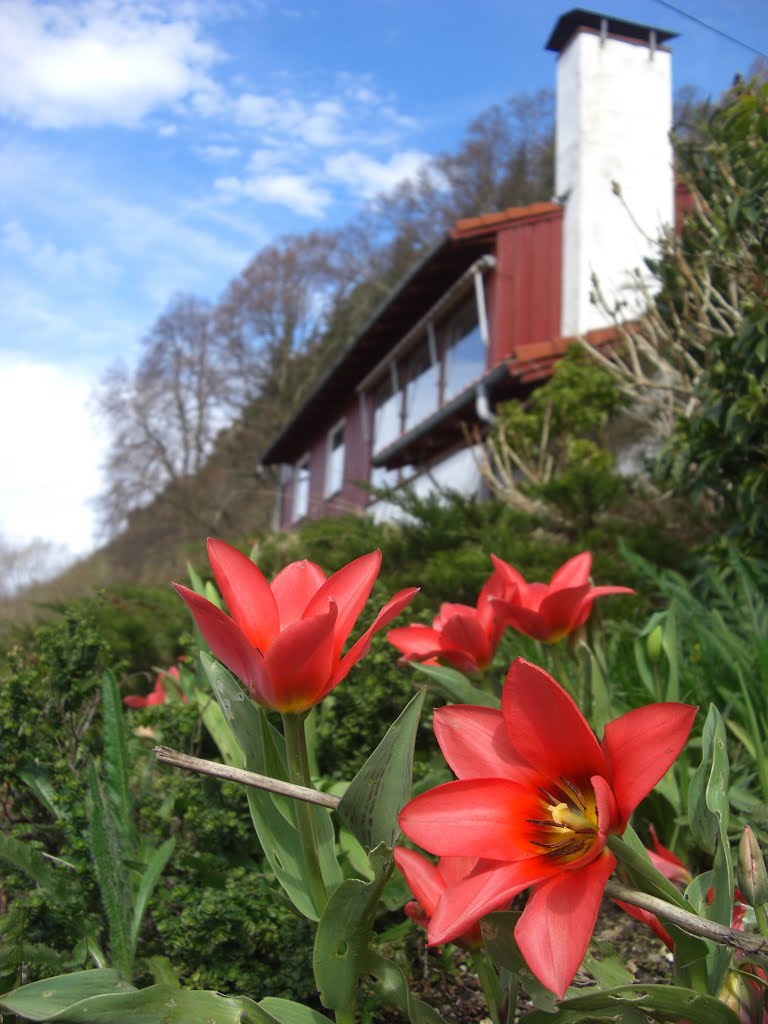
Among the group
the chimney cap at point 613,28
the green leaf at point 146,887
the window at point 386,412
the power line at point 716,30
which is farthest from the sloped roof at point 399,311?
the green leaf at point 146,887

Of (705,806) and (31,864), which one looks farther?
(31,864)

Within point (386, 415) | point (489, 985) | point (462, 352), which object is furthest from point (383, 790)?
point (386, 415)

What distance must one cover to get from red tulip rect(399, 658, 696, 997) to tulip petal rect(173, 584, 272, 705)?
169 mm

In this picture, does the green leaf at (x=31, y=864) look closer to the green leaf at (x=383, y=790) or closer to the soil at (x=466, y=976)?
the soil at (x=466, y=976)

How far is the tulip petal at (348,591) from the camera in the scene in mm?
888

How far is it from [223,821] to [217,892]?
185 mm

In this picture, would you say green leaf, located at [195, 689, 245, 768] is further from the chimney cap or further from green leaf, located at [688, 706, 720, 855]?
the chimney cap

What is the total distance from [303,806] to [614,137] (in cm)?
1072

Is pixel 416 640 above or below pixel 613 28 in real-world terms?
below

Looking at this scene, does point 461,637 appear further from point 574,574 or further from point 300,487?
point 300,487

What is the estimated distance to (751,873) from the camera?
0.71 metres

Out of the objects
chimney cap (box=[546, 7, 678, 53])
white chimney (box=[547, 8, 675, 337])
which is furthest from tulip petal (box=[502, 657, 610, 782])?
chimney cap (box=[546, 7, 678, 53])

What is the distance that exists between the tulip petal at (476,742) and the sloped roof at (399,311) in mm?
10913

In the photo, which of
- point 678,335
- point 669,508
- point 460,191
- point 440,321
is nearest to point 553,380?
point 669,508
